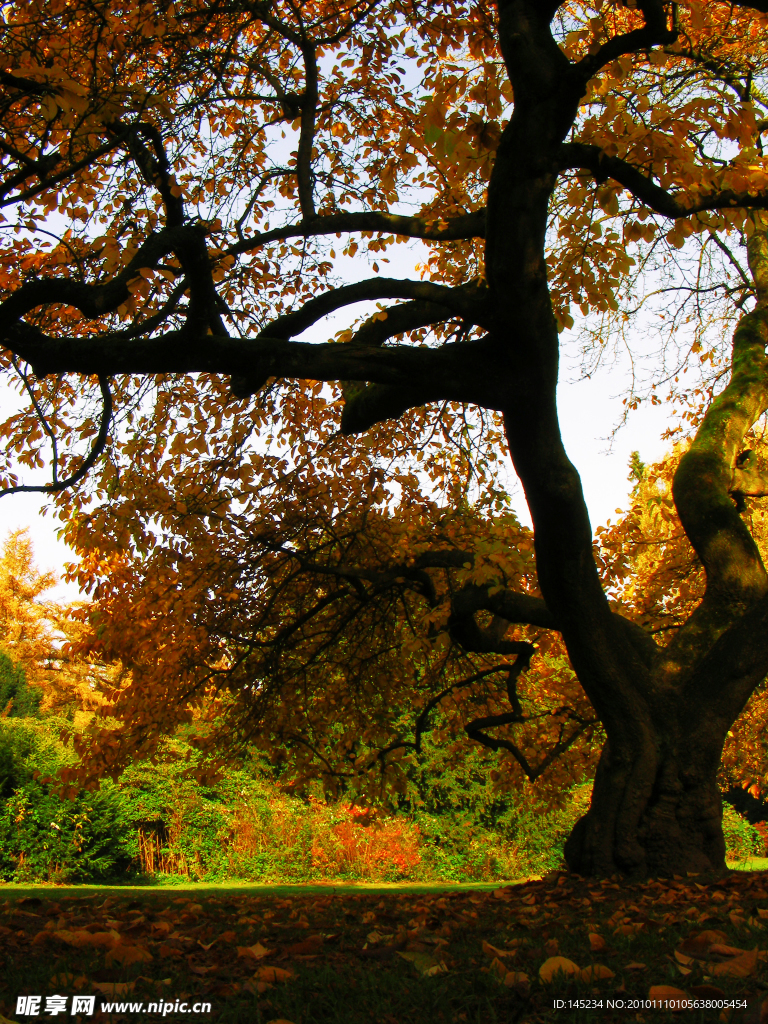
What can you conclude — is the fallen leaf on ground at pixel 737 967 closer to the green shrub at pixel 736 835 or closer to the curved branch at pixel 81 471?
the curved branch at pixel 81 471

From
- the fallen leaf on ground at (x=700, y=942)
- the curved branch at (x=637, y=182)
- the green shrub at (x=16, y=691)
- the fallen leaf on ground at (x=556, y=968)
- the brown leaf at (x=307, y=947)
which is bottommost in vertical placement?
the brown leaf at (x=307, y=947)

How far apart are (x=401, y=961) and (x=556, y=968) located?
589 mm

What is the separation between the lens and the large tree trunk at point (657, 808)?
5488 mm

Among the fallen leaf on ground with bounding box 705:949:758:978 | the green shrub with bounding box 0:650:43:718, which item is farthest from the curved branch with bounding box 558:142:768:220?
the green shrub with bounding box 0:650:43:718

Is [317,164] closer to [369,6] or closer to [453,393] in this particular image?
[369,6]

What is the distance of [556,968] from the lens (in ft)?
6.83

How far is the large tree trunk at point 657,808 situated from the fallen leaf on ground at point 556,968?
3.82 metres

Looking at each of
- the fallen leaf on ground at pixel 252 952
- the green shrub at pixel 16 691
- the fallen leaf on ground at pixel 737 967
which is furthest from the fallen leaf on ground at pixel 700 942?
the green shrub at pixel 16 691

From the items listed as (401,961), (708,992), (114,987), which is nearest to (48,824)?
(401,961)

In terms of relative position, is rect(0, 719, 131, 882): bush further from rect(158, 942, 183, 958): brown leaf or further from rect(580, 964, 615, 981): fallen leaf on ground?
rect(580, 964, 615, 981): fallen leaf on ground

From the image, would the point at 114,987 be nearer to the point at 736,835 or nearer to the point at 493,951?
the point at 493,951

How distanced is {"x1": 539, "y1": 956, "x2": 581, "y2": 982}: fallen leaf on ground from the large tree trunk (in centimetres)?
382

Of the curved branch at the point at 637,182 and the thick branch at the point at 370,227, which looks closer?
the curved branch at the point at 637,182

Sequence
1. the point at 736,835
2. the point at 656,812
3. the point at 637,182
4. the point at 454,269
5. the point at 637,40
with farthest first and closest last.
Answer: the point at 736,835 → the point at 454,269 → the point at 656,812 → the point at 637,182 → the point at 637,40
